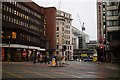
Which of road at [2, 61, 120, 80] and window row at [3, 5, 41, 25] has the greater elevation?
window row at [3, 5, 41, 25]

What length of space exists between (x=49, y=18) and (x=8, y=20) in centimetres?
4457

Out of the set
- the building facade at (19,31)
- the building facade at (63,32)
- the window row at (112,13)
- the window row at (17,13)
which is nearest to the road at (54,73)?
the building facade at (19,31)

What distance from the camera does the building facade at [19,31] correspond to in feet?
253

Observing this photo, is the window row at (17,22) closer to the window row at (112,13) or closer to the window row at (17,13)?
the window row at (17,13)

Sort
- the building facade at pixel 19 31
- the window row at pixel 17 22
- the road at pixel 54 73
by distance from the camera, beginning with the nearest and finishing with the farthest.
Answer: the road at pixel 54 73
the building facade at pixel 19 31
the window row at pixel 17 22

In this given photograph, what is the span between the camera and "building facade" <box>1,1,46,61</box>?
253 ft

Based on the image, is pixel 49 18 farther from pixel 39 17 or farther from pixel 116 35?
pixel 116 35

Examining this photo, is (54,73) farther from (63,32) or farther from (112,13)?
(63,32)

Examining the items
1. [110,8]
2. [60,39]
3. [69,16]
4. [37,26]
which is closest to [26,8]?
[37,26]

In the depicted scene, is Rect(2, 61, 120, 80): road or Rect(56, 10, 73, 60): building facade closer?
Rect(2, 61, 120, 80): road

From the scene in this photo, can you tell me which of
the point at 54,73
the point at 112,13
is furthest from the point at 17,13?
the point at 54,73

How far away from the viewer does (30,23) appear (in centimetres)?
10406

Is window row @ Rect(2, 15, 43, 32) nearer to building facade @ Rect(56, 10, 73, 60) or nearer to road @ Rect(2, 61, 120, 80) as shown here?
road @ Rect(2, 61, 120, 80)

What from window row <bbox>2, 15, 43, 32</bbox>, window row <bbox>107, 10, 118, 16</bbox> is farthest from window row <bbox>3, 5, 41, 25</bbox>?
window row <bbox>107, 10, 118, 16</bbox>
